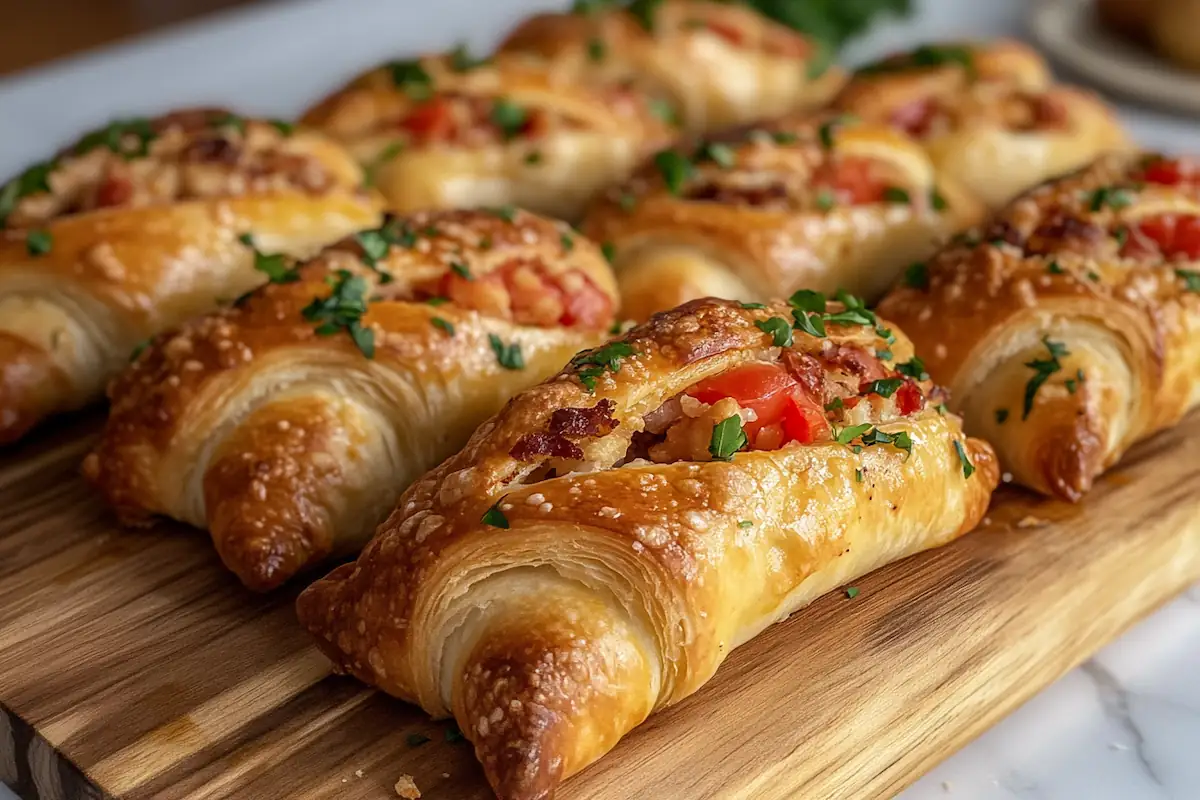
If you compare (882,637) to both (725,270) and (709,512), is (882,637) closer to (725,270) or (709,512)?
(709,512)

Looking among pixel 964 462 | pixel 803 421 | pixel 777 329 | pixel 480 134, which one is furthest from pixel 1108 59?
pixel 803 421

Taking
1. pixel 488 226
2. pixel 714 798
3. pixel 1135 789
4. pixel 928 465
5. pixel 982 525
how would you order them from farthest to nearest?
pixel 488 226 < pixel 982 525 < pixel 928 465 < pixel 1135 789 < pixel 714 798

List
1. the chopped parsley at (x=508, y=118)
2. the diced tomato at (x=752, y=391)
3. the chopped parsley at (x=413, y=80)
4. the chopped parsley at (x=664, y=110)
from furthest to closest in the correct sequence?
the chopped parsley at (x=664, y=110) < the chopped parsley at (x=413, y=80) < the chopped parsley at (x=508, y=118) < the diced tomato at (x=752, y=391)

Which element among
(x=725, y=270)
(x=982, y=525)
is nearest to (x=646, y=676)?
(x=982, y=525)

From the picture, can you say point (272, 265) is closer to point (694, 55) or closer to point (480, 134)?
point (480, 134)

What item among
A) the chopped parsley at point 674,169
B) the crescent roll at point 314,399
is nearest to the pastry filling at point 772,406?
the crescent roll at point 314,399

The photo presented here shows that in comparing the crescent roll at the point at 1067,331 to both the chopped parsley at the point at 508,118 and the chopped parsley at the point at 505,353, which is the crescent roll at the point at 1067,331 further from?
the chopped parsley at the point at 508,118
